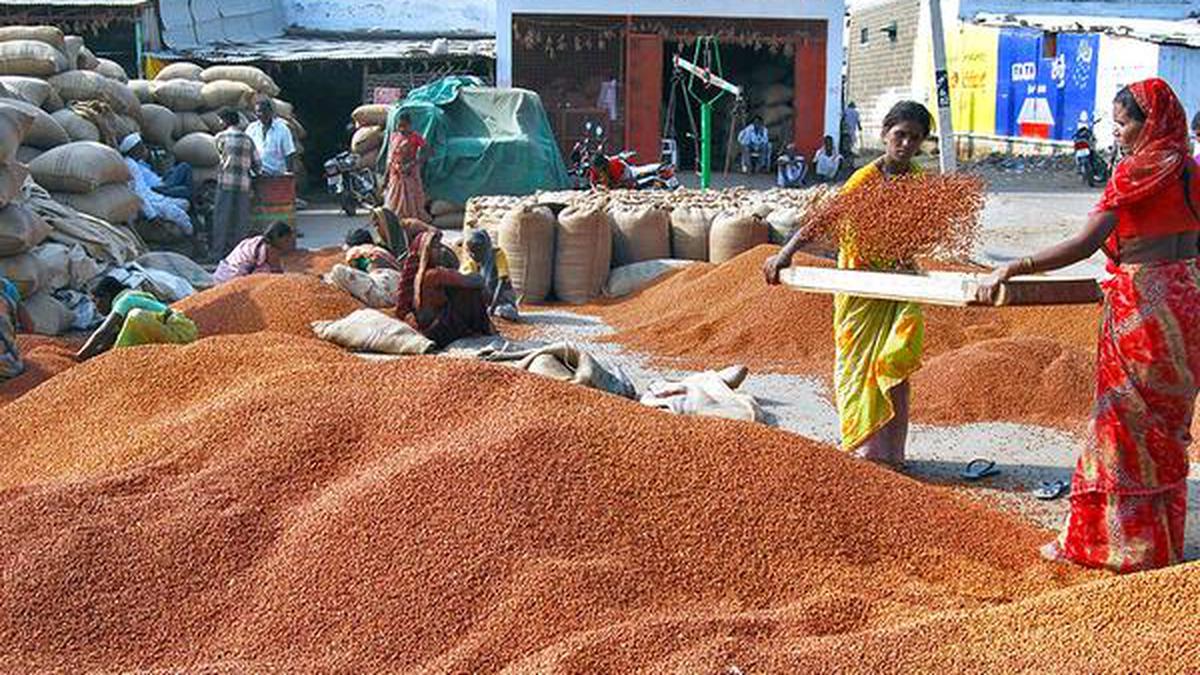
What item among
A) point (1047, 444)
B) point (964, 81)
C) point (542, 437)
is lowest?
point (1047, 444)

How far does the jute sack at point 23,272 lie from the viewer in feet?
24.7

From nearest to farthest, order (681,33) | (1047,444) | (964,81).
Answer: (1047,444), (681,33), (964,81)

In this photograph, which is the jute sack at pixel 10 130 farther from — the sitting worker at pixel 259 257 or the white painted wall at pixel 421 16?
the white painted wall at pixel 421 16

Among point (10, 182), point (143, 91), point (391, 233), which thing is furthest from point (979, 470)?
point (143, 91)

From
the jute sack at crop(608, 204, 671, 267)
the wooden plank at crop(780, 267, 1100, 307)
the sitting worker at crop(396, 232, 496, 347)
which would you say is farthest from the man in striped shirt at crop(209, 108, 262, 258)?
the wooden plank at crop(780, 267, 1100, 307)

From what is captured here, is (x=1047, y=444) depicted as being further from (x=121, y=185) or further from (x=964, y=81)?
(x=964, y=81)

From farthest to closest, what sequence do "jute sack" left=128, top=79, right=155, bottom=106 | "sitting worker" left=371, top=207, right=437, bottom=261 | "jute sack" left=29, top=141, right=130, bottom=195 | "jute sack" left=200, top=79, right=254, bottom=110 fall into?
"jute sack" left=200, top=79, right=254, bottom=110, "jute sack" left=128, top=79, right=155, bottom=106, "jute sack" left=29, top=141, right=130, bottom=195, "sitting worker" left=371, top=207, right=437, bottom=261

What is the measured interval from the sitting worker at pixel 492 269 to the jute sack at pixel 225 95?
7.01 meters

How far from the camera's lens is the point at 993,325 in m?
7.12

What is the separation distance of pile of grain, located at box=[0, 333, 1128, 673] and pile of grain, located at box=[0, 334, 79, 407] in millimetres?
1671

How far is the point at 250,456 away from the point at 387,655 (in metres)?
1.06

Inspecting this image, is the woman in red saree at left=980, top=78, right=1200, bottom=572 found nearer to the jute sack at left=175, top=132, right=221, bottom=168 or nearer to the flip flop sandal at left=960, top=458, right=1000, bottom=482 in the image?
the flip flop sandal at left=960, top=458, right=1000, bottom=482

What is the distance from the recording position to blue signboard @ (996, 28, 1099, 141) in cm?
1912

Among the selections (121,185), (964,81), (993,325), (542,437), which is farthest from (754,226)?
Answer: (964,81)
